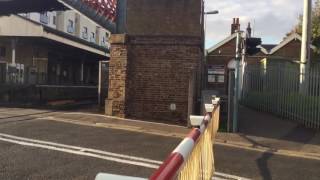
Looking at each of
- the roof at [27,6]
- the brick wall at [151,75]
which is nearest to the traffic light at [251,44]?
the brick wall at [151,75]

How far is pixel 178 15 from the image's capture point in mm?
19031

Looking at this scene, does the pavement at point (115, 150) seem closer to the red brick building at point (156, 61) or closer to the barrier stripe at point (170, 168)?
the red brick building at point (156, 61)

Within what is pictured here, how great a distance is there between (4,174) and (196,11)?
11.5m

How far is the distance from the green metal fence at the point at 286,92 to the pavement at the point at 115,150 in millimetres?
2330

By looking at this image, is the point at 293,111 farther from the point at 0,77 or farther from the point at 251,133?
the point at 0,77

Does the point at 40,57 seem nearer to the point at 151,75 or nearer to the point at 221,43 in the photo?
the point at 151,75

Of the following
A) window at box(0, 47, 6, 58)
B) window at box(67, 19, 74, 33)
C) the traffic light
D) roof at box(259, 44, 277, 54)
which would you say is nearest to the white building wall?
window at box(67, 19, 74, 33)

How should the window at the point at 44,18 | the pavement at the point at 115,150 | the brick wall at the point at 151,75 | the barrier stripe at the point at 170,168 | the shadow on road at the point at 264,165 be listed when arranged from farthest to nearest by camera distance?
the window at the point at 44,18 → the brick wall at the point at 151,75 → the shadow on road at the point at 264,165 → the pavement at the point at 115,150 → the barrier stripe at the point at 170,168

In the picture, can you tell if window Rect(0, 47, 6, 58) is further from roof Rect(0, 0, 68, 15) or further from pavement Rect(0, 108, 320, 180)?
pavement Rect(0, 108, 320, 180)

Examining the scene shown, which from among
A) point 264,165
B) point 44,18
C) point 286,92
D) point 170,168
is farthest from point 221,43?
point 170,168

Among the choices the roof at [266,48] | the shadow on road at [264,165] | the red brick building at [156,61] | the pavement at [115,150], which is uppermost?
the roof at [266,48]

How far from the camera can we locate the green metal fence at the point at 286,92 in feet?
63.3

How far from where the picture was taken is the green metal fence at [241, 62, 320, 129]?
63.3 ft

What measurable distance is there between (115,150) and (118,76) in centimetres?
759
